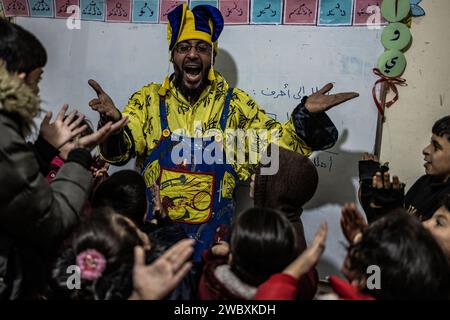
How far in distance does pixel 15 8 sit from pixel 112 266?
6.77 feet

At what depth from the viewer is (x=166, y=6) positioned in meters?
2.20

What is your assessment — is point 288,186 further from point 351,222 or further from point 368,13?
point 368,13

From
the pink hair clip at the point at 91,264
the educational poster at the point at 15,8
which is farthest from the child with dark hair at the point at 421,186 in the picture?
the educational poster at the point at 15,8

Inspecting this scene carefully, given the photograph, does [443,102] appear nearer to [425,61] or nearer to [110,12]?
[425,61]

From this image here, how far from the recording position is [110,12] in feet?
7.54

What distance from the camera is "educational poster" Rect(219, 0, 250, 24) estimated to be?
6.87 feet

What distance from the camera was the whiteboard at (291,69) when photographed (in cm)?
199

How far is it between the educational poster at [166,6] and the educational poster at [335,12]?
689mm

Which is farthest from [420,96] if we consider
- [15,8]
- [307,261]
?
[15,8]

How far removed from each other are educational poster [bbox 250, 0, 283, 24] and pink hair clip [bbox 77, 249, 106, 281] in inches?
57.3

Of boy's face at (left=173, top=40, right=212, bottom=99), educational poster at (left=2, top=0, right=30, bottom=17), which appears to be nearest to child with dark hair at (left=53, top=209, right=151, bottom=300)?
boy's face at (left=173, top=40, right=212, bottom=99)

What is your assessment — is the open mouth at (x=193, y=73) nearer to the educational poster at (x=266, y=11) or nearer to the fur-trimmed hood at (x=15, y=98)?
the educational poster at (x=266, y=11)
